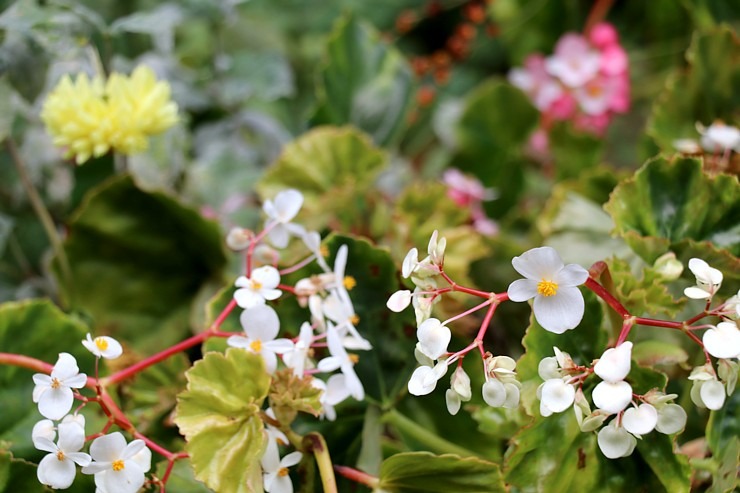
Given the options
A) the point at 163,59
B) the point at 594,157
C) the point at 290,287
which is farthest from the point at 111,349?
the point at 594,157

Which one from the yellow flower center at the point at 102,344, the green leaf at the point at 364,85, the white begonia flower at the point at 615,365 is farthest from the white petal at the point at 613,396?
the green leaf at the point at 364,85

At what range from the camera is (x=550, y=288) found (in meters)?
0.35

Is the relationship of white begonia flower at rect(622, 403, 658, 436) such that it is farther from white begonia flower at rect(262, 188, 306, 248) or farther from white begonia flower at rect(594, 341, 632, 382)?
white begonia flower at rect(262, 188, 306, 248)

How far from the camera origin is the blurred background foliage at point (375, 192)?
1.49ft

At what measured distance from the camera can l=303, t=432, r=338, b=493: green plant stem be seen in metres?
0.40

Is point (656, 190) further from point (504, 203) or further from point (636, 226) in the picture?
point (504, 203)

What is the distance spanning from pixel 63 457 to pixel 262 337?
0.11m

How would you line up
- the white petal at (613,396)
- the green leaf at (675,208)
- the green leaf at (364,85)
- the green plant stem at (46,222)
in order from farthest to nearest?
the green leaf at (364,85)
the green plant stem at (46,222)
the green leaf at (675,208)
the white petal at (613,396)

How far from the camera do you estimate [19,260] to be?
656 millimetres

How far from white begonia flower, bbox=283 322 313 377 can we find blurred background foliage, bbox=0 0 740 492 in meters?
0.06

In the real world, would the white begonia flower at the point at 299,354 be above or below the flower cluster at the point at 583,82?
above

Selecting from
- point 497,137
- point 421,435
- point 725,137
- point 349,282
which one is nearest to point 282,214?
point 349,282

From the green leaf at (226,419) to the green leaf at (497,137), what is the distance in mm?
446

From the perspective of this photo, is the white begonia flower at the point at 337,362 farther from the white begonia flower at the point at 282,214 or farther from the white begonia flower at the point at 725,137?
the white begonia flower at the point at 725,137
